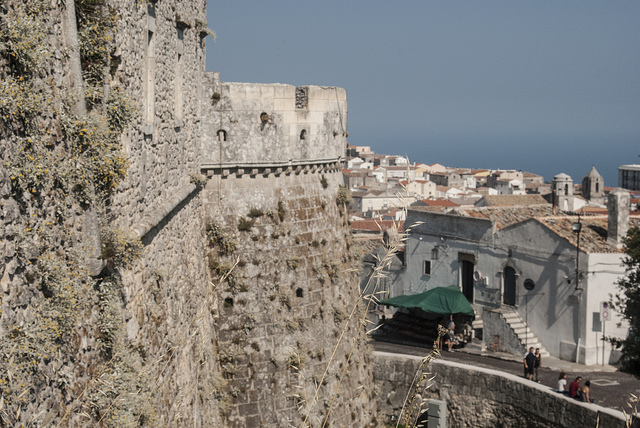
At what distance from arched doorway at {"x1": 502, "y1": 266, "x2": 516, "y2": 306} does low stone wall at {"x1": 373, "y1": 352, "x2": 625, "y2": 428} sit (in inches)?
432

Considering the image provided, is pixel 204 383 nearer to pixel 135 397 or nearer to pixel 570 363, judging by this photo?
pixel 135 397

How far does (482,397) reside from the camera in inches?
807

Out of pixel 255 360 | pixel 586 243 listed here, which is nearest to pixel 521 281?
pixel 586 243

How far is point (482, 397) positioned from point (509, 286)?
38.5ft

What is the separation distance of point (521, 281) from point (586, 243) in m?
3.36

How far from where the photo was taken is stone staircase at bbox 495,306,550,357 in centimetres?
2909

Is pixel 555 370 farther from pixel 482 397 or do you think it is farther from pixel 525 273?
pixel 482 397

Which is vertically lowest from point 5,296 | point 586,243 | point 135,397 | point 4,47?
A: point 586,243

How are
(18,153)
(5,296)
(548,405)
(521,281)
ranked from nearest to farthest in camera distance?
(5,296) → (18,153) → (548,405) → (521,281)

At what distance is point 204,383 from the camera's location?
38.0ft

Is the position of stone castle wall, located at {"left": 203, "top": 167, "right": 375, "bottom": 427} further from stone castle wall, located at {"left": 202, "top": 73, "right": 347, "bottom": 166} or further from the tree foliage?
the tree foliage

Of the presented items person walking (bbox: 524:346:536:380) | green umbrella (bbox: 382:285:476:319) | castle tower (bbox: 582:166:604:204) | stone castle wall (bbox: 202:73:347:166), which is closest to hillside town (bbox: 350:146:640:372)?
green umbrella (bbox: 382:285:476:319)

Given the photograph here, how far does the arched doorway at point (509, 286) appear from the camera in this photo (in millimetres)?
31297

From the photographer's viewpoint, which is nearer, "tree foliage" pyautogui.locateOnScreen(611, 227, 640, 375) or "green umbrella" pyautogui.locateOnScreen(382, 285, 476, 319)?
"tree foliage" pyautogui.locateOnScreen(611, 227, 640, 375)
